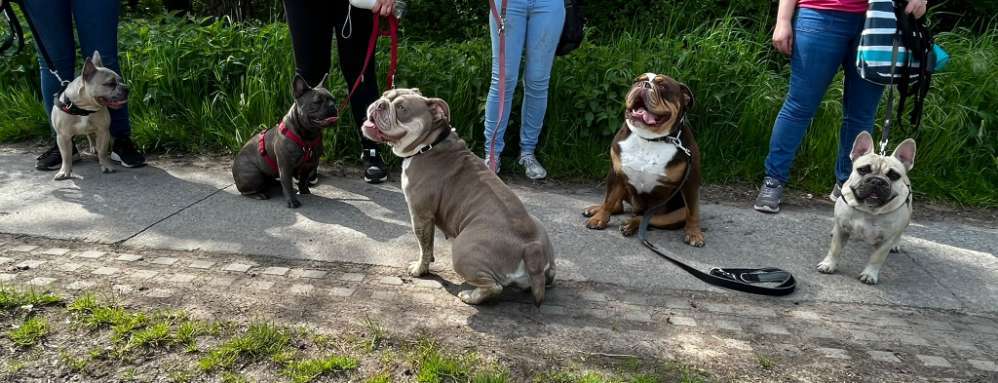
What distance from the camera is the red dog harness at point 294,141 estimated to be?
4.61 meters

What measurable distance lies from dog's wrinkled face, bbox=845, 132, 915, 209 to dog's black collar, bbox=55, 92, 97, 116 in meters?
5.41

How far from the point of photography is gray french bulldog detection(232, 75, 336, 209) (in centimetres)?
455

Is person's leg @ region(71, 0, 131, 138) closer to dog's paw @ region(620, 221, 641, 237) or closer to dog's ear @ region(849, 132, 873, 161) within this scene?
dog's paw @ region(620, 221, 641, 237)

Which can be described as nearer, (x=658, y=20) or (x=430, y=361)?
(x=430, y=361)

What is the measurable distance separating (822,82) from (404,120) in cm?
296

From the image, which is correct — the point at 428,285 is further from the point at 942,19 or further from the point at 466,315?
the point at 942,19

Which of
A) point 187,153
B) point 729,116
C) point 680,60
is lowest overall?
point 187,153

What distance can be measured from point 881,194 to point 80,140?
261 inches

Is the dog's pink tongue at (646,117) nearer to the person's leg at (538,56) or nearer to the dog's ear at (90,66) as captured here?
the person's leg at (538,56)

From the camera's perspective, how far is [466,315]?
3250 millimetres

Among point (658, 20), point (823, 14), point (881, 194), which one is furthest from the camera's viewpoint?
point (658, 20)

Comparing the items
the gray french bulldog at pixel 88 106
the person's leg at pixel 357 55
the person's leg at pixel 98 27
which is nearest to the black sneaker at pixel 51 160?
the gray french bulldog at pixel 88 106

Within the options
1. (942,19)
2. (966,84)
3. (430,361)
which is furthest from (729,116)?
(942,19)

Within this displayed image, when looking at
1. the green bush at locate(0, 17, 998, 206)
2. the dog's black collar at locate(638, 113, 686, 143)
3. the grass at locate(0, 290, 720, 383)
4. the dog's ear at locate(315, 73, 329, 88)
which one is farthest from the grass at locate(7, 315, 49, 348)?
the dog's black collar at locate(638, 113, 686, 143)
